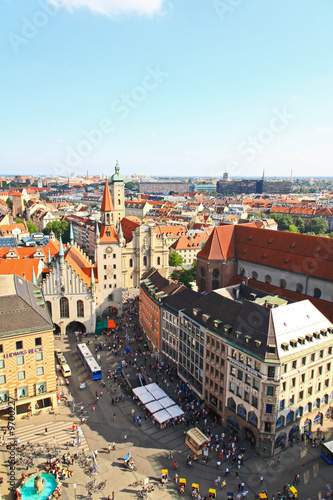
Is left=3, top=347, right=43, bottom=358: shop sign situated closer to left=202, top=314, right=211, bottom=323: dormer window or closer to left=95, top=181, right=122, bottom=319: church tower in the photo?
left=202, top=314, right=211, bottom=323: dormer window

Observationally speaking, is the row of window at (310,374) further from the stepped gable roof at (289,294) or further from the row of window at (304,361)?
the stepped gable roof at (289,294)

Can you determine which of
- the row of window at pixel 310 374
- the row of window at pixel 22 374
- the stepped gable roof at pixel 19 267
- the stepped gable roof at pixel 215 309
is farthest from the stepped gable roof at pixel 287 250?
the row of window at pixel 22 374

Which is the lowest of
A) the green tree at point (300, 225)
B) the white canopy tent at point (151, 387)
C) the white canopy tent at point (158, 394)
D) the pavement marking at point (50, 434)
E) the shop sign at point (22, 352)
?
the pavement marking at point (50, 434)

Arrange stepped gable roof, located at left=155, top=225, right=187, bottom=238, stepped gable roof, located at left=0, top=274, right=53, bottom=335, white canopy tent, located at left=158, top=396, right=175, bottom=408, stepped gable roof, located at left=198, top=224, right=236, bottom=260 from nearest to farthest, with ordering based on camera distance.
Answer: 1. stepped gable roof, located at left=0, top=274, right=53, bottom=335
2. white canopy tent, located at left=158, top=396, right=175, bottom=408
3. stepped gable roof, located at left=198, top=224, right=236, bottom=260
4. stepped gable roof, located at left=155, top=225, right=187, bottom=238

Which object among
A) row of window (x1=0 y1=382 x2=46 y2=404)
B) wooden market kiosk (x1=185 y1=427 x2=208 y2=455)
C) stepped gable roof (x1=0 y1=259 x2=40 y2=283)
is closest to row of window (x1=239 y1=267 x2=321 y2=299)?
wooden market kiosk (x1=185 y1=427 x2=208 y2=455)

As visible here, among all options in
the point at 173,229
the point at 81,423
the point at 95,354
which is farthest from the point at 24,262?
the point at 173,229

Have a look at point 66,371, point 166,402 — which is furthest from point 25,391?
point 166,402
